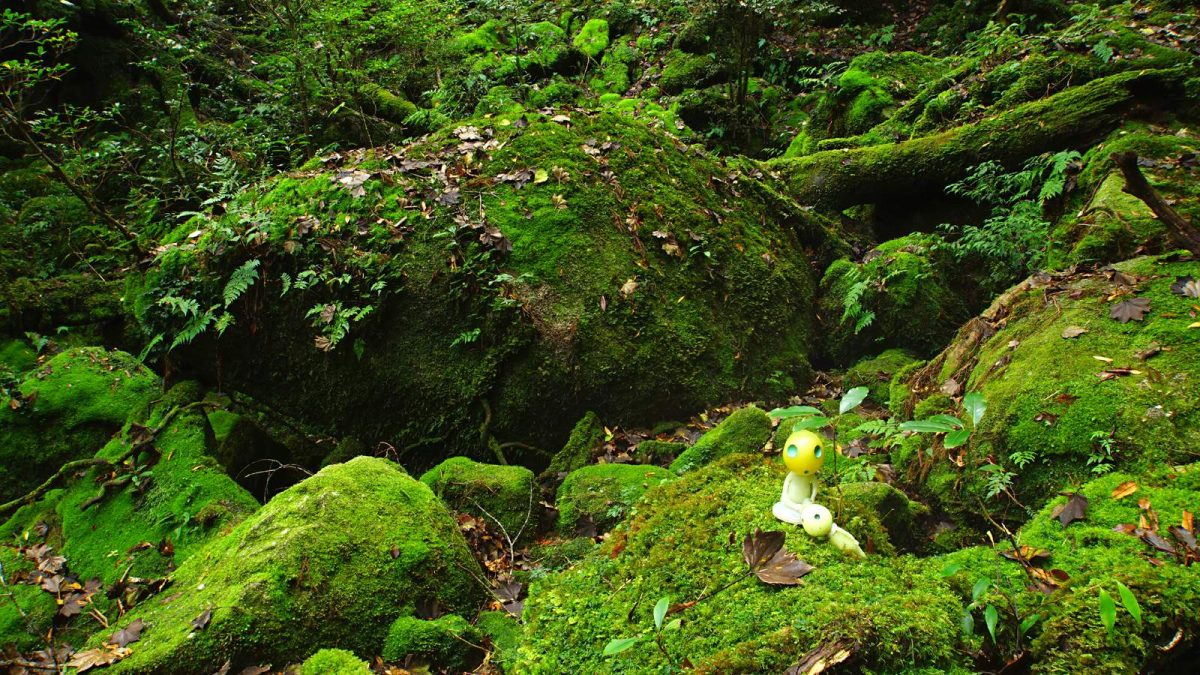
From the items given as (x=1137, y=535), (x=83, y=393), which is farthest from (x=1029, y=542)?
(x=83, y=393)

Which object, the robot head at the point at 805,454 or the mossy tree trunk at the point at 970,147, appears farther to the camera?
the mossy tree trunk at the point at 970,147

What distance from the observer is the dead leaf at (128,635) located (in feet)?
9.61

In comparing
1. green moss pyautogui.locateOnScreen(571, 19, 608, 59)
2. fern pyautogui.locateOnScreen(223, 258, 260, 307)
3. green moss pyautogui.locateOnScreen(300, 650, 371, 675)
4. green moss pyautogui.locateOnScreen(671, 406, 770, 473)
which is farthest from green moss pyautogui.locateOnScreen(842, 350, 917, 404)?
green moss pyautogui.locateOnScreen(571, 19, 608, 59)

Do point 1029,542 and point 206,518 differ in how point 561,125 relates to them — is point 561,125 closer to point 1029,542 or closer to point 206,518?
point 206,518

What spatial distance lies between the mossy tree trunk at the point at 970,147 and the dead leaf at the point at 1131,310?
378 centimetres

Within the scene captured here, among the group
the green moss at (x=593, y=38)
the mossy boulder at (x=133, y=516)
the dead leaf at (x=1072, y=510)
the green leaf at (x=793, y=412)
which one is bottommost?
the mossy boulder at (x=133, y=516)

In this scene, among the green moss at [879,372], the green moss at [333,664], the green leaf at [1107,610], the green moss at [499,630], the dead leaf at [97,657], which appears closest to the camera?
the green leaf at [1107,610]

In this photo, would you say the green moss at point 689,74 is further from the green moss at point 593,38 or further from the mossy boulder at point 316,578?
the mossy boulder at point 316,578

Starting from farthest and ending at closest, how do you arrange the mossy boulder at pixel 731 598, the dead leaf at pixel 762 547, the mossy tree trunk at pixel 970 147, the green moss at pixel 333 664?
1. the mossy tree trunk at pixel 970 147
2. the green moss at pixel 333 664
3. the dead leaf at pixel 762 547
4. the mossy boulder at pixel 731 598

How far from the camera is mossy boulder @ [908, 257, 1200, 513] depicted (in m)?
2.89

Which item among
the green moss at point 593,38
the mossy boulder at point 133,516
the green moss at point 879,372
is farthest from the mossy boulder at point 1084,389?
the green moss at point 593,38

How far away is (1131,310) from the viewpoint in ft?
11.5

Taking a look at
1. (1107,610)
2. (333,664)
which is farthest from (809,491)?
(333,664)

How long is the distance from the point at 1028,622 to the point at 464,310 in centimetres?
432
